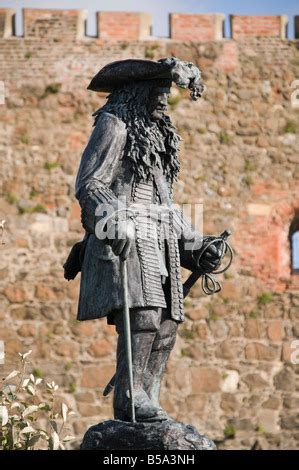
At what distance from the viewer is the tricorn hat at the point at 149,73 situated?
8273 mm

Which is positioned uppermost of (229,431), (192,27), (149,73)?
(192,27)

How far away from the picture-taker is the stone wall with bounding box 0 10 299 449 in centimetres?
1662

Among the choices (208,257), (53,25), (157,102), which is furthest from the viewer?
(53,25)

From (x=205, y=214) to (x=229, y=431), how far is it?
2.31 meters

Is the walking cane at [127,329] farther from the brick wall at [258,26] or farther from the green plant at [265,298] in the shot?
the brick wall at [258,26]

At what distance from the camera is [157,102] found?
8.48m

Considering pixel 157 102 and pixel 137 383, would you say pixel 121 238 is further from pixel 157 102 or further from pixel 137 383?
pixel 157 102

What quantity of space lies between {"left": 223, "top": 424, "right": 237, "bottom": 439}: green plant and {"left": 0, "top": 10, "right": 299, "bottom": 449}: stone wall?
0.01 meters

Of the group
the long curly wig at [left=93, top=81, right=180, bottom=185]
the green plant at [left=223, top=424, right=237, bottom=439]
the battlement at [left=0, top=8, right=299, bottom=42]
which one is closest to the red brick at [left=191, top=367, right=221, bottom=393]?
the green plant at [left=223, top=424, right=237, bottom=439]

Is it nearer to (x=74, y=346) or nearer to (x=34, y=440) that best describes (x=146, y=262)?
(x=34, y=440)

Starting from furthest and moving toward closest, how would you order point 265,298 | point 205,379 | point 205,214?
point 205,214 → point 265,298 → point 205,379

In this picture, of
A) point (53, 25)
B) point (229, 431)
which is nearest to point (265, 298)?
point (229, 431)

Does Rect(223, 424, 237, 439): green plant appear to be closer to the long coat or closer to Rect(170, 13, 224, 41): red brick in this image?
Rect(170, 13, 224, 41): red brick
